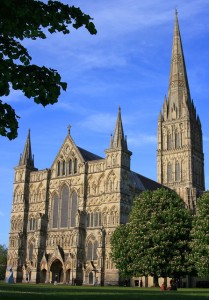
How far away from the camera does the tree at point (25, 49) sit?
13398 millimetres

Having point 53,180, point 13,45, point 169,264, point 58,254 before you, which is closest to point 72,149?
point 53,180

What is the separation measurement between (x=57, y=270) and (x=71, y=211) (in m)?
10.2

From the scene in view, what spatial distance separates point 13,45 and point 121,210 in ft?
194

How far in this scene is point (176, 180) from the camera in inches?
4368

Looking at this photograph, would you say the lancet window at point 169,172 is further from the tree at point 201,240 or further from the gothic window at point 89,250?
the tree at point 201,240

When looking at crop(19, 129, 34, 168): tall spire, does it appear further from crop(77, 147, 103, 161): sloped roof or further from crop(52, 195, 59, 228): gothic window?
crop(77, 147, 103, 161): sloped roof

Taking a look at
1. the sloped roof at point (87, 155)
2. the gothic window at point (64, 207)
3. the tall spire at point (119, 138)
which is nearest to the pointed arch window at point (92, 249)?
the gothic window at point (64, 207)

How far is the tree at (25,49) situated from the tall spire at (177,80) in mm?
104072

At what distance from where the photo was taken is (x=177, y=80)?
121m

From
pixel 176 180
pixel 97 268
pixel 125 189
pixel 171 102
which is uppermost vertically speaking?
pixel 171 102

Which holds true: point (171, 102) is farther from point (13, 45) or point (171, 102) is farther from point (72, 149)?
point (13, 45)

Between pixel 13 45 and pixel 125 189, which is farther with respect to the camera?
pixel 125 189

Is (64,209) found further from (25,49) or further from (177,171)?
(25,49)
